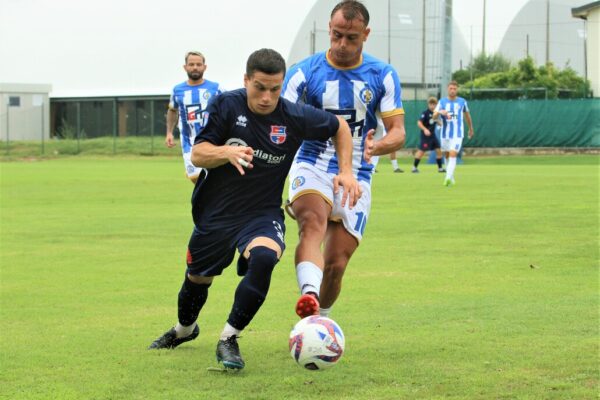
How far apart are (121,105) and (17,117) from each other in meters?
6.29

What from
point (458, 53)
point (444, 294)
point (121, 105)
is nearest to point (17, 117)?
point (121, 105)

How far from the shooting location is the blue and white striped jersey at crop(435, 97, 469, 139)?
25531 millimetres

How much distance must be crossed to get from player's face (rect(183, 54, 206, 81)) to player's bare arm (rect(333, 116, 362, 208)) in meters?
10.4

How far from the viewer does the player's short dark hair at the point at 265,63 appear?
615 centimetres

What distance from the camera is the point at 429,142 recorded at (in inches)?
1313

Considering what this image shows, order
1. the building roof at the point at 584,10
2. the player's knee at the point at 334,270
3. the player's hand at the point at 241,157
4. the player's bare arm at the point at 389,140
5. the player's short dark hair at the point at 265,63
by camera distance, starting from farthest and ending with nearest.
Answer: the building roof at the point at 584,10, the player's knee at the point at 334,270, the player's bare arm at the point at 389,140, the player's short dark hair at the point at 265,63, the player's hand at the point at 241,157

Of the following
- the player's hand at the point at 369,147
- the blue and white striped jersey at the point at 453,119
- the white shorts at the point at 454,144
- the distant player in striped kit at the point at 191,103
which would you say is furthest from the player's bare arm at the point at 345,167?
the blue and white striped jersey at the point at 453,119

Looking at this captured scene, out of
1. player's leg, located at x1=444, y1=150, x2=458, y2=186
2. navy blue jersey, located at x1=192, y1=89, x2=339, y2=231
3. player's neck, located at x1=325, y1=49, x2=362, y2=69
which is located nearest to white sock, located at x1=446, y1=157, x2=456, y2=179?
player's leg, located at x1=444, y1=150, x2=458, y2=186

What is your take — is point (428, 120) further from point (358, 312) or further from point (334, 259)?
point (334, 259)

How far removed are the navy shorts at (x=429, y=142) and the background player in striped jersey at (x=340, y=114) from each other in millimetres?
25417

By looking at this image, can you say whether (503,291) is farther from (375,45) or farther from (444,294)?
(375,45)

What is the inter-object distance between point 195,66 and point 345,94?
32.8 feet

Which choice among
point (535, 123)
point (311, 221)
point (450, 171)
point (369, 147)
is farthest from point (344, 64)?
point (535, 123)

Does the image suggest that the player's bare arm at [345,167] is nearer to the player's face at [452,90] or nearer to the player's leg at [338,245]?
the player's leg at [338,245]
